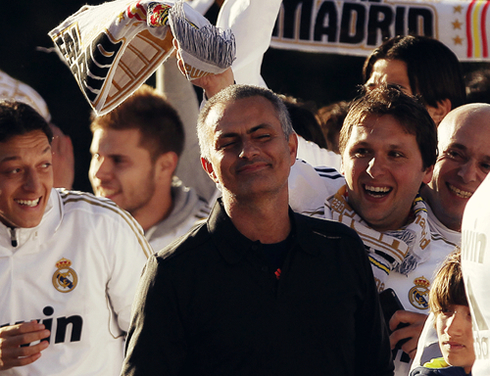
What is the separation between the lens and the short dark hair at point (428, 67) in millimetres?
3154

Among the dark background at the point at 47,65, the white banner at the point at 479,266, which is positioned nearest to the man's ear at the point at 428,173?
the white banner at the point at 479,266

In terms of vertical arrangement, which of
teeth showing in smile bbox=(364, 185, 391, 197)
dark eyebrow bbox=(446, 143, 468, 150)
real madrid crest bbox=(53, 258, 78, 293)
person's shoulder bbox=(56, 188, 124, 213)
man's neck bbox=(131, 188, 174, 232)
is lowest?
man's neck bbox=(131, 188, 174, 232)

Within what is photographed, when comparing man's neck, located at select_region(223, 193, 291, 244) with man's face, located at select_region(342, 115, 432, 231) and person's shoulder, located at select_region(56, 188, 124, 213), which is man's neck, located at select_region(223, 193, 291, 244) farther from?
person's shoulder, located at select_region(56, 188, 124, 213)

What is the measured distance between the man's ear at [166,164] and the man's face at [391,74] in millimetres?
1255

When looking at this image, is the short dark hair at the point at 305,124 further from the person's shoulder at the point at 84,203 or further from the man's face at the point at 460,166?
the person's shoulder at the point at 84,203

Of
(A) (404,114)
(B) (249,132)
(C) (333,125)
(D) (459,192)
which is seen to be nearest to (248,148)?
(B) (249,132)

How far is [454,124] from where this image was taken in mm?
2721

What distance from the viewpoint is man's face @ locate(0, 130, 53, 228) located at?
8.73 feet

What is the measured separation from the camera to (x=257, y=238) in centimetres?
175

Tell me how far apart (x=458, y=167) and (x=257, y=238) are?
4.09ft

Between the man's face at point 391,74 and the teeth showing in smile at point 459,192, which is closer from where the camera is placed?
the teeth showing in smile at point 459,192

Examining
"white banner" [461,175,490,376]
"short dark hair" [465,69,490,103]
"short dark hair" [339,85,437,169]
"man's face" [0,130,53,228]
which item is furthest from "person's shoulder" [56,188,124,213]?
"short dark hair" [465,69,490,103]

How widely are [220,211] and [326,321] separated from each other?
392mm

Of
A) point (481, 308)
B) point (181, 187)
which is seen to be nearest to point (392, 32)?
point (181, 187)
